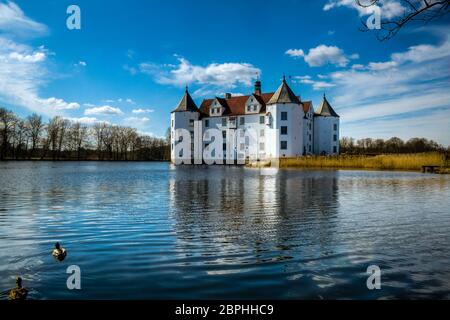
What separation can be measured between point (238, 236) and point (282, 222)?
6.55 feet

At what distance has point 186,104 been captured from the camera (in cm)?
7081

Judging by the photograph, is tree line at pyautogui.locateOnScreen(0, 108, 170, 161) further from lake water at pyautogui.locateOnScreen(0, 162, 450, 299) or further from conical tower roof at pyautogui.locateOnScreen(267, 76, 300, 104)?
lake water at pyautogui.locateOnScreen(0, 162, 450, 299)

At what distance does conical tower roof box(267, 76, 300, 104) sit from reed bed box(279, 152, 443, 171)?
14129mm

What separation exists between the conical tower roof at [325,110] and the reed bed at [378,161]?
2379 centimetres

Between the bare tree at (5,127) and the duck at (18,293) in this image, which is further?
the bare tree at (5,127)

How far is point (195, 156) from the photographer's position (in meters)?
70.5

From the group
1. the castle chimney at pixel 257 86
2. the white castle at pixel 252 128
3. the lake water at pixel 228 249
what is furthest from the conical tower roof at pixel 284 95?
the lake water at pixel 228 249

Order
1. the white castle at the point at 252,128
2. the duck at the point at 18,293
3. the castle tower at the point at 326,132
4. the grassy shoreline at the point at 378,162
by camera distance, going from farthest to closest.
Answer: the castle tower at the point at 326,132, the white castle at the point at 252,128, the grassy shoreline at the point at 378,162, the duck at the point at 18,293

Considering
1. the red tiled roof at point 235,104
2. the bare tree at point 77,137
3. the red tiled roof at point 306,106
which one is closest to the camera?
the red tiled roof at point 306,106

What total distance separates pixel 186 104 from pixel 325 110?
85.4ft

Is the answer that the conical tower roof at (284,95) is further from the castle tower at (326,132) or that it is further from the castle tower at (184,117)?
the castle tower at (184,117)

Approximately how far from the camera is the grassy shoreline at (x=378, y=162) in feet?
117
